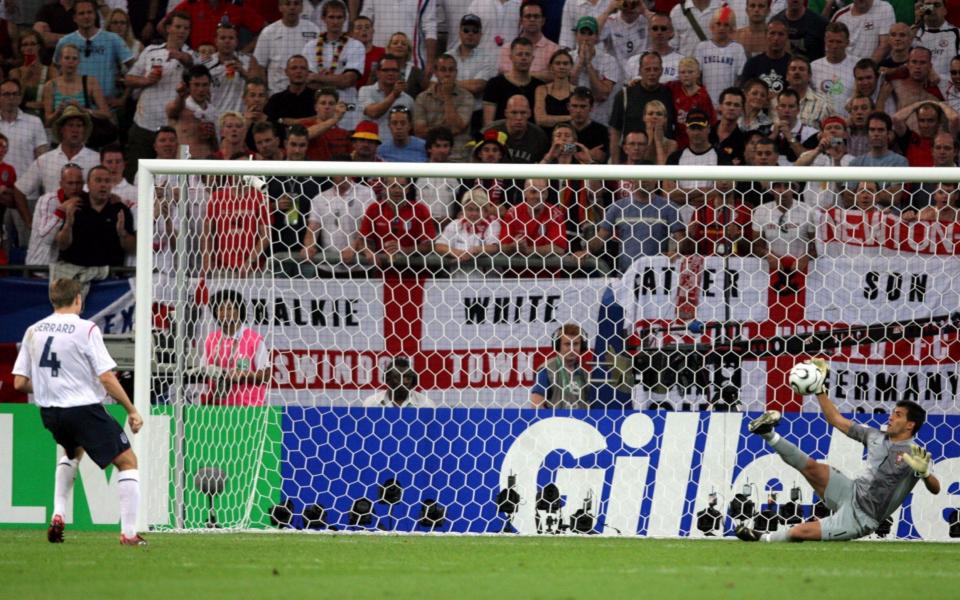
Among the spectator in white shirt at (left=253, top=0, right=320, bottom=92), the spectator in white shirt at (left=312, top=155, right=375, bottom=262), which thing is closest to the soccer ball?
the spectator in white shirt at (left=312, top=155, right=375, bottom=262)

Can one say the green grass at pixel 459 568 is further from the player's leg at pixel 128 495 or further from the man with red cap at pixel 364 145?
the man with red cap at pixel 364 145

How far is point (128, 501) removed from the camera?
8242 mm

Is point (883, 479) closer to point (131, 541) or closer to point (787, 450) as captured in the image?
point (787, 450)

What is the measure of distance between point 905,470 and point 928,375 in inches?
57.1

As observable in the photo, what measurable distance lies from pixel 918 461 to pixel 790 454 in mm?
787

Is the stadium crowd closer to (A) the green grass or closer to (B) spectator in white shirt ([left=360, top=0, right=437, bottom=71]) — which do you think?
(B) spectator in white shirt ([left=360, top=0, right=437, bottom=71])

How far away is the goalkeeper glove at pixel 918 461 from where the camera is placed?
8.66 metres

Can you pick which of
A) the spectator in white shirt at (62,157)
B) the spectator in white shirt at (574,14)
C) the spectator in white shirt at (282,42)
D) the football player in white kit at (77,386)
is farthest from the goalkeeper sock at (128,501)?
the spectator in white shirt at (574,14)

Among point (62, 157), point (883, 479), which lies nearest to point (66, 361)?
point (883, 479)

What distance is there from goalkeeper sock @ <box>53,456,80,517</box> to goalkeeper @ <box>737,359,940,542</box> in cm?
429

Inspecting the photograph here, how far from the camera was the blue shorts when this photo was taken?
815 centimetres

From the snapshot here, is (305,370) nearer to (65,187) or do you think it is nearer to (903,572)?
(65,187)

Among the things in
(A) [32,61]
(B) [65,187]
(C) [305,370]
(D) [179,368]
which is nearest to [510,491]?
(C) [305,370]

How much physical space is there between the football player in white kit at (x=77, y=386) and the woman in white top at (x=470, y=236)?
10.1 feet
